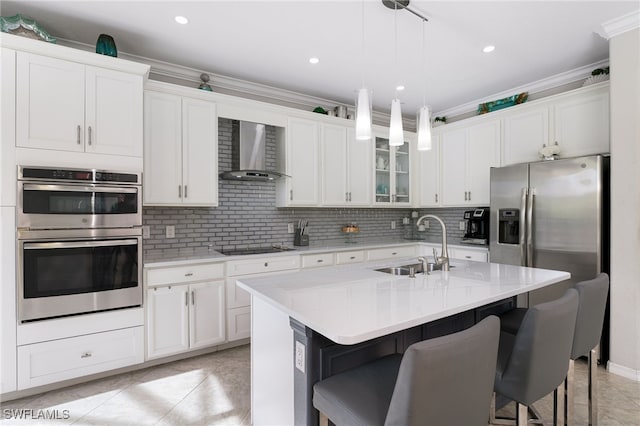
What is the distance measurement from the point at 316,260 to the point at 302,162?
1.15 meters

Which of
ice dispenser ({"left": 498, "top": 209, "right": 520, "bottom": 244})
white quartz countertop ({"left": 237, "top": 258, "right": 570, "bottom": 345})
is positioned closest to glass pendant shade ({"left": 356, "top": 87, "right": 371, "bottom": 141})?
white quartz countertop ({"left": 237, "top": 258, "right": 570, "bottom": 345})

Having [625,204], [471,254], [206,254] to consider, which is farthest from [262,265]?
[625,204]

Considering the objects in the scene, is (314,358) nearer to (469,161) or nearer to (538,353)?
(538,353)

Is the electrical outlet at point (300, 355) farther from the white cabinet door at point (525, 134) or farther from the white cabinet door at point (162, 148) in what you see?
the white cabinet door at point (525, 134)

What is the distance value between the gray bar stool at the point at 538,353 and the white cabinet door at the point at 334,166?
9.27ft

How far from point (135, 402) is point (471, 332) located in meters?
2.35

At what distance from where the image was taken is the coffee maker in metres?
4.05

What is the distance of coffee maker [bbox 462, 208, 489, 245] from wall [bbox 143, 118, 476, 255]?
1.47 feet

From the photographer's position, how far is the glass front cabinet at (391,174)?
4574mm

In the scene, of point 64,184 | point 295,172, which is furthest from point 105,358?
point 295,172

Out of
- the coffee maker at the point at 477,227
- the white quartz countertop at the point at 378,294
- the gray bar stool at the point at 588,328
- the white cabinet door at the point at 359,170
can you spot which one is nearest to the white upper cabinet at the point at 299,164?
the white cabinet door at the point at 359,170

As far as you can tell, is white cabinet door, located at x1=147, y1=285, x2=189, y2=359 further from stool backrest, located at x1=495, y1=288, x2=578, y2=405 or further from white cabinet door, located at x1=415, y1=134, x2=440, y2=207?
white cabinet door, located at x1=415, y1=134, x2=440, y2=207

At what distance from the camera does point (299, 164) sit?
387cm

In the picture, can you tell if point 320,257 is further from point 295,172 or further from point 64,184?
point 64,184
